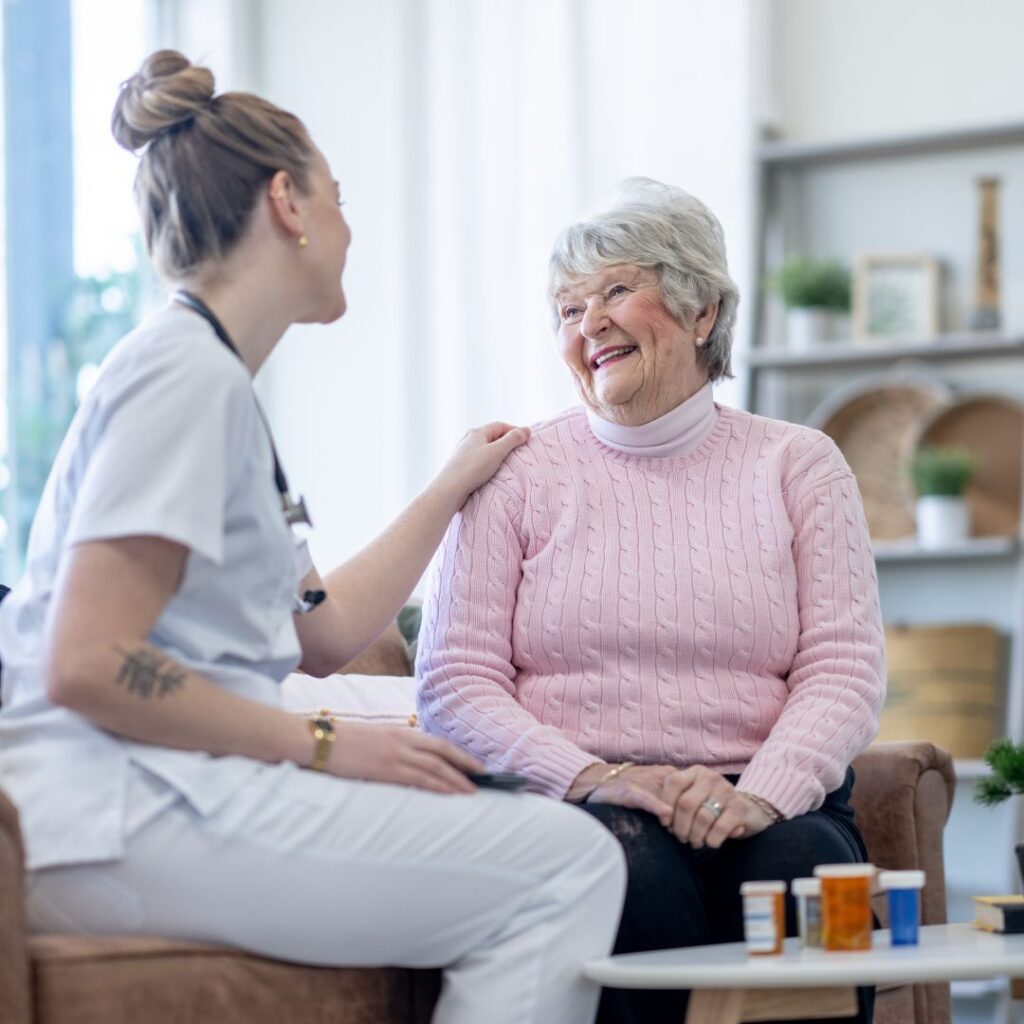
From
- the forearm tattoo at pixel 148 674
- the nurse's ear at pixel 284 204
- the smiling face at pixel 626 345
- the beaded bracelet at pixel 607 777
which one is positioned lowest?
the beaded bracelet at pixel 607 777

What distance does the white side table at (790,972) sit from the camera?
1451 millimetres

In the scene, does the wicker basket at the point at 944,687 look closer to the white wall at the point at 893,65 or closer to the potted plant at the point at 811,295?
the potted plant at the point at 811,295

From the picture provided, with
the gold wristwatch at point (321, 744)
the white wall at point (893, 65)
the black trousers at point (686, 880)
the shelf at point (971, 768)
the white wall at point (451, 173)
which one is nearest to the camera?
the gold wristwatch at point (321, 744)

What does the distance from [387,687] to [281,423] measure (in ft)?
6.86

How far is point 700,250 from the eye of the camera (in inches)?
88.4

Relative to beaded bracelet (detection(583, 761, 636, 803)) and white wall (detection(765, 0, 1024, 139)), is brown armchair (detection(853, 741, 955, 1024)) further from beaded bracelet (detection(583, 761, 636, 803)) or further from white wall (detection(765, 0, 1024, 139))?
white wall (detection(765, 0, 1024, 139))

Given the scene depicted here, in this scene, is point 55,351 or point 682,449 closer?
point 682,449

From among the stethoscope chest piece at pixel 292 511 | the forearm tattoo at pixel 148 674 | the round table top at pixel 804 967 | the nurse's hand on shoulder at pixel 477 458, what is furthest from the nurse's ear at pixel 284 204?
the round table top at pixel 804 967

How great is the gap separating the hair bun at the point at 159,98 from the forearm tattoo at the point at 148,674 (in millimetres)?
539

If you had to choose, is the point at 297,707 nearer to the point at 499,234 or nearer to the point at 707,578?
the point at 707,578

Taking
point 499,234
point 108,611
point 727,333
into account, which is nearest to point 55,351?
point 499,234

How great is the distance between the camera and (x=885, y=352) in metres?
3.90

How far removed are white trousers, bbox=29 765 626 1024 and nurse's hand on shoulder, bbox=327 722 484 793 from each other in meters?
0.01

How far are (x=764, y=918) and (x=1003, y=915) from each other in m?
0.39
